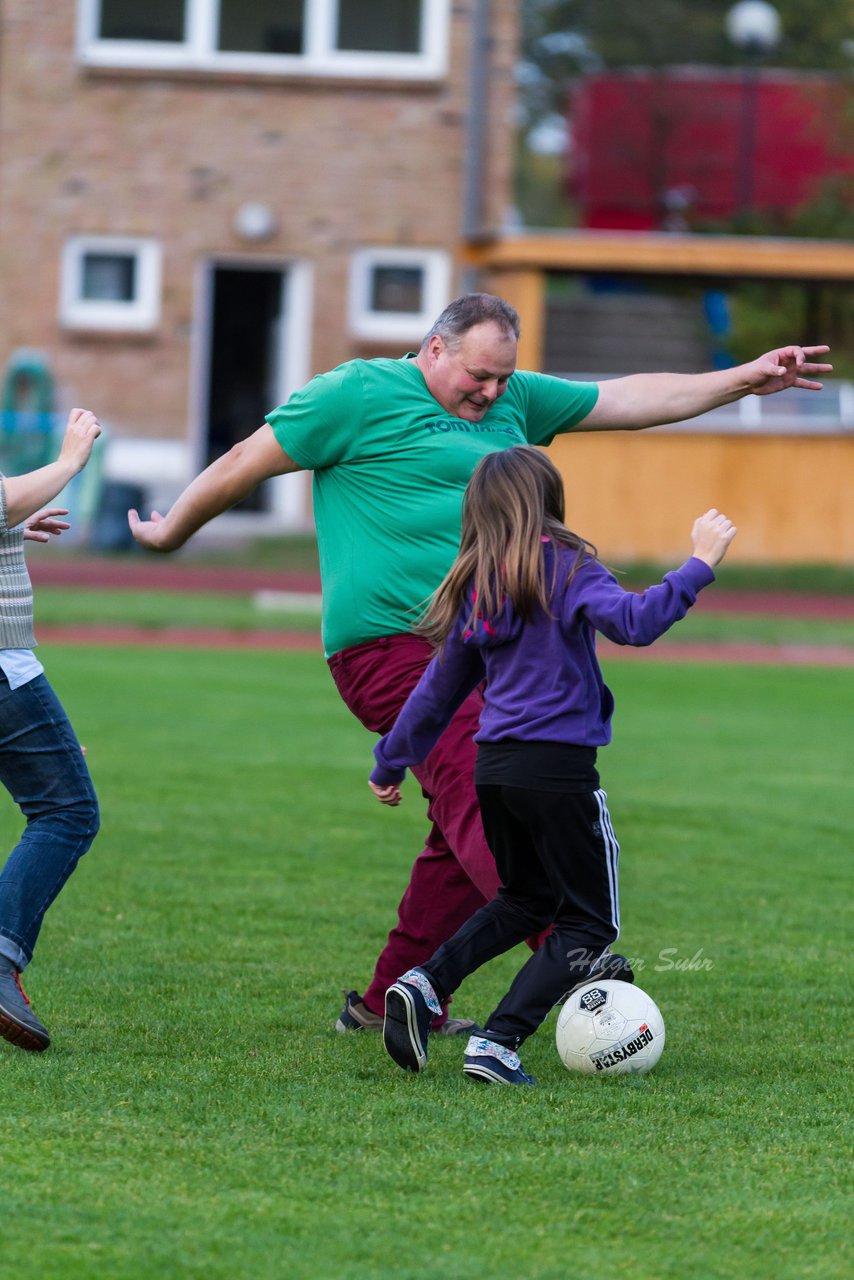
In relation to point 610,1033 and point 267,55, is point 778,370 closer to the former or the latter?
point 610,1033

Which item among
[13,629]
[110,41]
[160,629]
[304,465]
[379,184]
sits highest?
[110,41]

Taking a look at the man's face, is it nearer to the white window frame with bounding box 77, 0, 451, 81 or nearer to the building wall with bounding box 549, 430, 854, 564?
the building wall with bounding box 549, 430, 854, 564

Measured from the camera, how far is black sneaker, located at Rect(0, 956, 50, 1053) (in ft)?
16.2

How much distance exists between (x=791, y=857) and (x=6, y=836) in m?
3.27

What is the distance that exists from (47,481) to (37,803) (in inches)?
34.7

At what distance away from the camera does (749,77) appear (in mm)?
27359

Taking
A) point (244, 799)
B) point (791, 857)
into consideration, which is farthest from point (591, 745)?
point (244, 799)

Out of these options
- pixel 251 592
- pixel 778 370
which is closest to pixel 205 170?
pixel 251 592

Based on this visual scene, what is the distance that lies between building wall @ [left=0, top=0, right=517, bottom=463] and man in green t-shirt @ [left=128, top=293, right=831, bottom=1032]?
727 inches

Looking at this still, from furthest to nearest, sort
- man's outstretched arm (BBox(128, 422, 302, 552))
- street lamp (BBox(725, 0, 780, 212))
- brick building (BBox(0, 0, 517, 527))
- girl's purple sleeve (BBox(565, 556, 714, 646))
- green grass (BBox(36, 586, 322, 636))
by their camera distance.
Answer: street lamp (BBox(725, 0, 780, 212)) → brick building (BBox(0, 0, 517, 527)) → green grass (BBox(36, 586, 322, 636)) → man's outstretched arm (BBox(128, 422, 302, 552)) → girl's purple sleeve (BBox(565, 556, 714, 646))

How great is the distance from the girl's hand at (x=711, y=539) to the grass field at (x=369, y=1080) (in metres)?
1.29

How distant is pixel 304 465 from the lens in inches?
215

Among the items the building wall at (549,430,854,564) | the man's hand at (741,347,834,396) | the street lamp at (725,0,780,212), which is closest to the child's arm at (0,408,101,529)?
the man's hand at (741,347,834,396)

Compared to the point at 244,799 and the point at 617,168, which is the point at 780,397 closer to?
the point at 617,168
